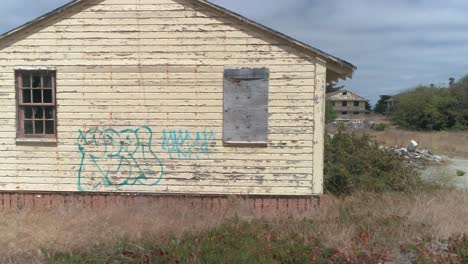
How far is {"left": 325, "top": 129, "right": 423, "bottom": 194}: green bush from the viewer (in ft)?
27.9

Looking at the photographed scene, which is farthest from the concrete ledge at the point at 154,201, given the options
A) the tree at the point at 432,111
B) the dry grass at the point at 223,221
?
the tree at the point at 432,111

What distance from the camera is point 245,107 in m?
7.00

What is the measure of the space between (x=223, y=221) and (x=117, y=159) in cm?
258

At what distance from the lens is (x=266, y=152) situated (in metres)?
7.04

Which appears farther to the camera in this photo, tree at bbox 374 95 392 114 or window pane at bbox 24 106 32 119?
tree at bbox 374 95 392 114

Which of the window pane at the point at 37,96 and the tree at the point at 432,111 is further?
the tree at the point at 432,111

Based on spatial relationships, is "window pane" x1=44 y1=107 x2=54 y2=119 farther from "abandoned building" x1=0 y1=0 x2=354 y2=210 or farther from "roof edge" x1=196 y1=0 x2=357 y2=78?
"roof edge" x1=196 y1=0 x2=357 y2=78

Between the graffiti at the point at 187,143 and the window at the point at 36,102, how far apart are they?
7.68ft

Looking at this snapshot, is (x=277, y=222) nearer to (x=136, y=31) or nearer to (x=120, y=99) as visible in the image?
(x=120, y=99)

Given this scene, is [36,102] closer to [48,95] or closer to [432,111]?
[48,95]

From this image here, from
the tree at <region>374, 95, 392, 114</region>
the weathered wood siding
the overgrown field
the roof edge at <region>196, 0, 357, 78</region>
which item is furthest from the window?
the tree at <region>374, 95, 392, 114</region>

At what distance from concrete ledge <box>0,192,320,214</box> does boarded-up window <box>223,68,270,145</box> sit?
1.21m

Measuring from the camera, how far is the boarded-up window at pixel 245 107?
6.98 metres

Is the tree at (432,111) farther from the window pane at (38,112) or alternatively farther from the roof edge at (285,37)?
the window pane at (38,112)
